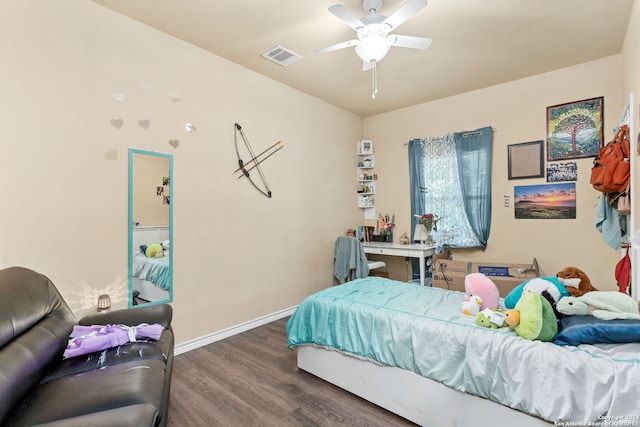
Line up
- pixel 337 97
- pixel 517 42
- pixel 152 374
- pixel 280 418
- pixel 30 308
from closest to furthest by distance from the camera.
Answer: pixel 152 374
pixel 30 308
pixel 280 418
pixel 517 42
pixel 337 97

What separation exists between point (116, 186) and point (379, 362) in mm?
2299

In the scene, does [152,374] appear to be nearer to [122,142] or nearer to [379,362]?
[379,362]

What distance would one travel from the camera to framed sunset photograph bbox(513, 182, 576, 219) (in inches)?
130

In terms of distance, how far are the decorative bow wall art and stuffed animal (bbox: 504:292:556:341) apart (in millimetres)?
2604

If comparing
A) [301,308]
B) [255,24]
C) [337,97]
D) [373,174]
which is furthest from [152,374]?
[373,174]

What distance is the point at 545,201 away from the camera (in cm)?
343

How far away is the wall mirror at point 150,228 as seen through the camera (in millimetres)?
2484

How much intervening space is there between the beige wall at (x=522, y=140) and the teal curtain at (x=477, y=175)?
0.08m

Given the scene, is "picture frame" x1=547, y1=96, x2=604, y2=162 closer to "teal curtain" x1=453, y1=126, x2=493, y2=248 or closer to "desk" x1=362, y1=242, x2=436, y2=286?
"teal curtain" x1=453, y1=126, x2=493, y2=248

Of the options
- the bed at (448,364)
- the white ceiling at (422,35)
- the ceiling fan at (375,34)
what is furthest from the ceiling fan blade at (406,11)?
the bed at (448,364)

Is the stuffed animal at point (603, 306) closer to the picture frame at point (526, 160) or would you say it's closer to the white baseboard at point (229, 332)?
the picture frame at point (526, 160)

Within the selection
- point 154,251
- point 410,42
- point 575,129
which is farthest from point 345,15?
point 575,129

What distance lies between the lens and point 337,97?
414cm

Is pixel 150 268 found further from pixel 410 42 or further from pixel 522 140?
pixel 522 140
